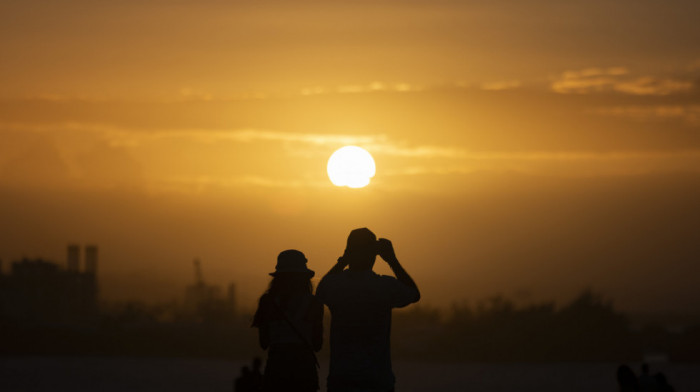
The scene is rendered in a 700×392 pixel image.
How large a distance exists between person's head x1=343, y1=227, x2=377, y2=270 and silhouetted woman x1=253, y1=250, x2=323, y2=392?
746mm

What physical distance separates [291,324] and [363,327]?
3.19ft

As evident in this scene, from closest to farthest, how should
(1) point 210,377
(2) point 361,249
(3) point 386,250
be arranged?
(3) point 386,250 → (2) point 361,249 → (1) point 210,377

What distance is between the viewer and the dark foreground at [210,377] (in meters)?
121

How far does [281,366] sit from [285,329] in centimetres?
31

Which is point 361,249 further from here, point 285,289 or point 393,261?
point 285,289

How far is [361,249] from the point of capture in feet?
29.0

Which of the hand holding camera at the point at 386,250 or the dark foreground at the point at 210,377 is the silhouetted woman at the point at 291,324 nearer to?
the hand holding camera at the point at 386,250

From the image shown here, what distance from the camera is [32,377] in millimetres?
136375

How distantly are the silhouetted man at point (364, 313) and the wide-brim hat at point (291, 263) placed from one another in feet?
2.26

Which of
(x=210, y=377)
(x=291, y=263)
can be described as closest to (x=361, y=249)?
(x=291, y=263)

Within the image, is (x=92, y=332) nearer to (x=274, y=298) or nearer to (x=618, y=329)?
(x=618, y=329)

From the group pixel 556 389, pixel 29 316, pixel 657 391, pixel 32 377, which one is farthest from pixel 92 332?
pixel 657 391

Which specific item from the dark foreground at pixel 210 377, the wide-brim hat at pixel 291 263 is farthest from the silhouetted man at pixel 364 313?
the dark foreground at pixel 210 377

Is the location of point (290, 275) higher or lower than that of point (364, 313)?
higher
